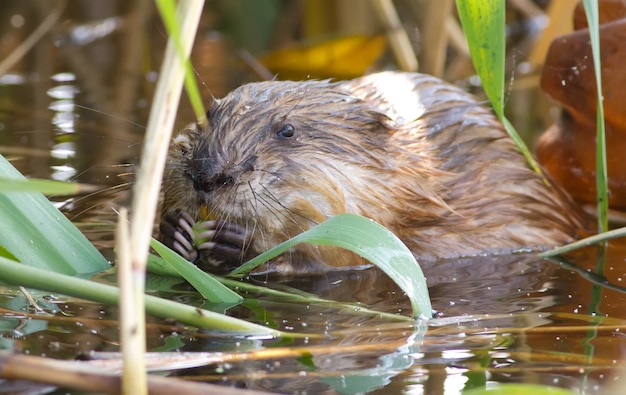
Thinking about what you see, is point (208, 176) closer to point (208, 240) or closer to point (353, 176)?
point (208, 240)

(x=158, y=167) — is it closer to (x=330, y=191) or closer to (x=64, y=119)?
(x=330, y=191)

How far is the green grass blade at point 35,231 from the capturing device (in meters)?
2.08

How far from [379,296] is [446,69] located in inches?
126

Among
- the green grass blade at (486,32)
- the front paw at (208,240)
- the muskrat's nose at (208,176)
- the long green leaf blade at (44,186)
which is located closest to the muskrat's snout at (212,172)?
the muskrat's nose at (208,176)

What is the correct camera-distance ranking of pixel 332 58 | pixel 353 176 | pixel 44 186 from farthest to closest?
pixel 332 58
pixel 353 176
pixel 44 186

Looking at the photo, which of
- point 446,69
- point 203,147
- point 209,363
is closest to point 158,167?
point 209,363

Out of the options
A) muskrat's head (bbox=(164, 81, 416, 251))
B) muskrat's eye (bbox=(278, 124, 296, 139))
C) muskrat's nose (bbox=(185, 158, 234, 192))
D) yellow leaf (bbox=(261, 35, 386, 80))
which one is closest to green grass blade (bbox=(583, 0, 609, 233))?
muskrat's head (bbox=(164, 81, 416, 251))

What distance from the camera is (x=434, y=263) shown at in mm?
2871

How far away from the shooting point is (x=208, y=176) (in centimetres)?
243

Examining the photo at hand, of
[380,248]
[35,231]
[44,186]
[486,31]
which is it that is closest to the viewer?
[44,186]

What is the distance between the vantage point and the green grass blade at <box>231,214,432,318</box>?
1.94m

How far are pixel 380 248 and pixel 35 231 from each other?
2.32 feet

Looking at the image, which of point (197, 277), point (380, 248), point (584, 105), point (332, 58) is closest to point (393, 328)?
point (380, 248)

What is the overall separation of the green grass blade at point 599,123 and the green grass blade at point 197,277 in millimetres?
937
